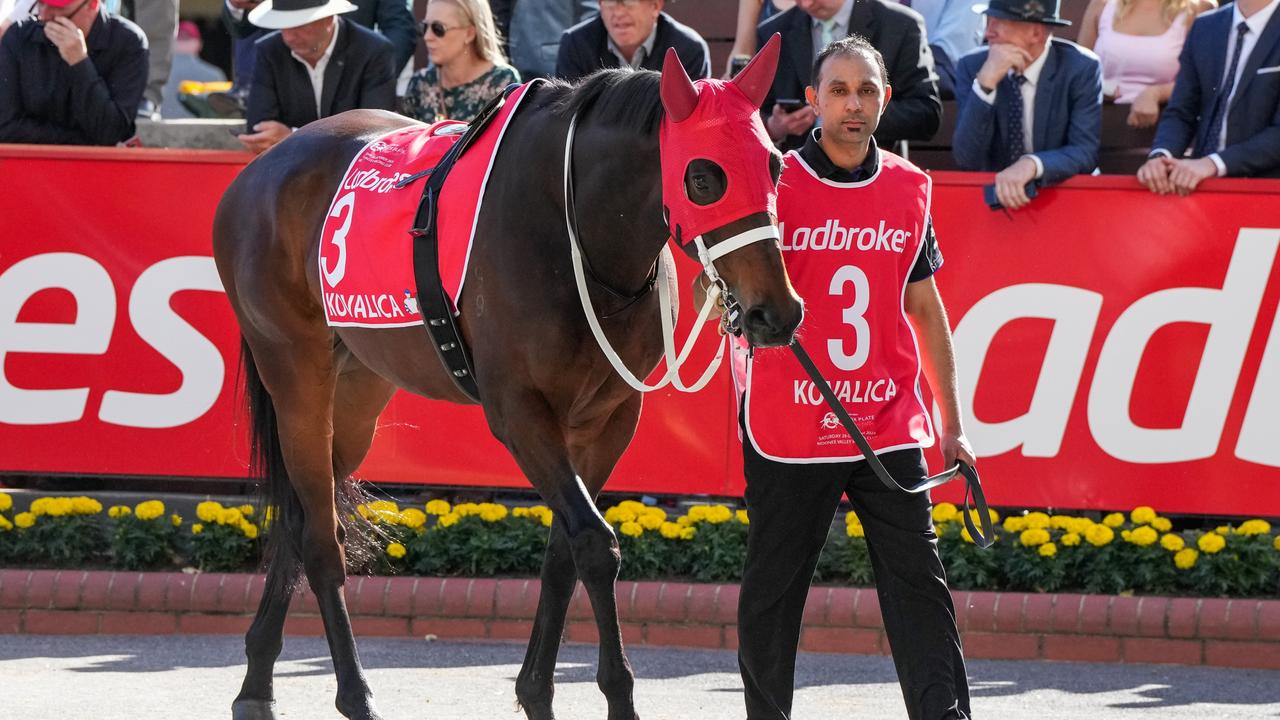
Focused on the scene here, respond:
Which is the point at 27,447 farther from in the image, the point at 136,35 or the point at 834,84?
the point at 834,84

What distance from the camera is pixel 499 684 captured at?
21.2ft

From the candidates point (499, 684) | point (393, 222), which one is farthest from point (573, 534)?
point (499, 684)

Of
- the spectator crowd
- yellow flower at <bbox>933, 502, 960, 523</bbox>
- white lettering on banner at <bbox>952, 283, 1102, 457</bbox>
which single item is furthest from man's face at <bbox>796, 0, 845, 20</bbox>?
yellow flower at <bbox>933, 502, 960, 523</bbox>

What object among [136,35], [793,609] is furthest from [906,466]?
[136,35]

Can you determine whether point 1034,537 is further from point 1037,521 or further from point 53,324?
point 53,324

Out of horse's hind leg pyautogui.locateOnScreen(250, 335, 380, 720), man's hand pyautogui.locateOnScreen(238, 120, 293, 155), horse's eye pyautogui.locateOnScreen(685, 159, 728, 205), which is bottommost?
horse's hind leg pyautogui.locateOnScreen(250, 335, 380, 720)

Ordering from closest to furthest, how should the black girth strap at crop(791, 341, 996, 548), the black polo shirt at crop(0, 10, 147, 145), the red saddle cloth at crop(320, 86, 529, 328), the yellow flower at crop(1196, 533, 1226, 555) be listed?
the black girth strap at crop(791, 341, 996, 548)
the red saddle cloth at crop(320, 86, 529, 328)
the yellow flower at crop(1196, 533, 1226, 555)
the black polo shirt at crop(0, 10, 147, 145)

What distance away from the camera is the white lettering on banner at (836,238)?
4.54m

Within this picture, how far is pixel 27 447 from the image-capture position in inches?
307

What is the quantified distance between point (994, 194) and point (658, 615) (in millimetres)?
2309

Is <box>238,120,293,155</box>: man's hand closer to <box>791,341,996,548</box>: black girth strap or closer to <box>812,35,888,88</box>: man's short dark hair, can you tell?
<box>812,35,888,88</box>: man's short dark hair

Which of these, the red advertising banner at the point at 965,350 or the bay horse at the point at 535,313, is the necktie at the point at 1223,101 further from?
the bay horse at the point at 535,313

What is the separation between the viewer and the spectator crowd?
7648mm

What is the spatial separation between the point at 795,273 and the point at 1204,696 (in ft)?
9.25
